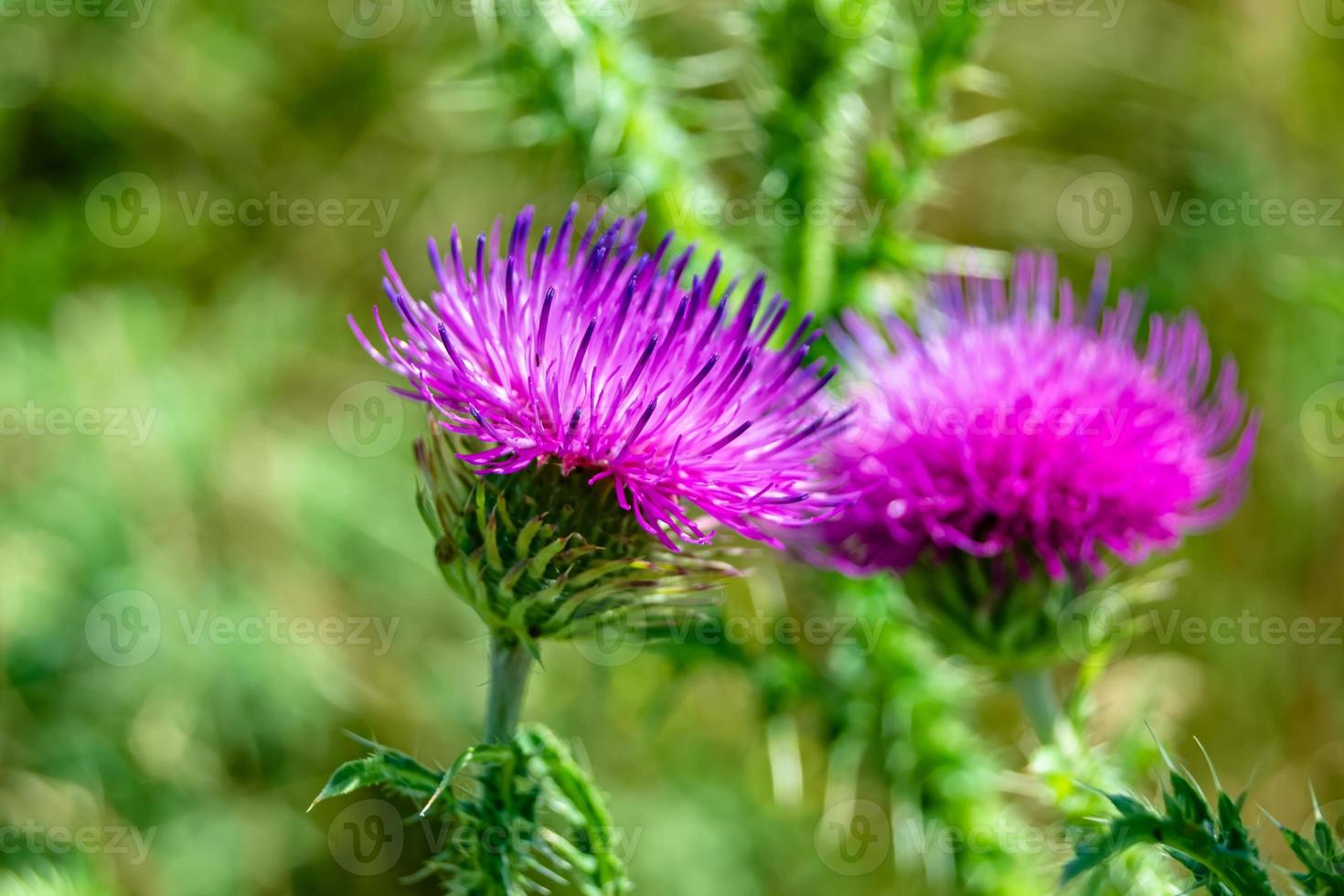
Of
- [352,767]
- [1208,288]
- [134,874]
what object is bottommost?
[134,874]

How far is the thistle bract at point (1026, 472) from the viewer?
108 inches

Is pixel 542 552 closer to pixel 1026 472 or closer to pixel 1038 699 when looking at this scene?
pixel 1026 472

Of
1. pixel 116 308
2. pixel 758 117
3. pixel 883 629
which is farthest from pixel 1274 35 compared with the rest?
pixel 116 308

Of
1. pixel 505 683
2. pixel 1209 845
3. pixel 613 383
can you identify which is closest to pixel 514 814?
pixel 505 683

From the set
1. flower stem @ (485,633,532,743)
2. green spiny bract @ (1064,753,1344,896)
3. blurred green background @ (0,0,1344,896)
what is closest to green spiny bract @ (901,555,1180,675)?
blurred green background @ (0,0,1344,896)

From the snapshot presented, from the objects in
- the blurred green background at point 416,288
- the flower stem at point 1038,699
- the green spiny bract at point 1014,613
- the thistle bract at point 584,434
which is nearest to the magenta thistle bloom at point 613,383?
the thistle bract at point 584,434

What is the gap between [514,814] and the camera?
6.98ft

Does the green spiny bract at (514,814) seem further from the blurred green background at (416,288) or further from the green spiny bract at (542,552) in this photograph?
the blurred green background at (416,288)

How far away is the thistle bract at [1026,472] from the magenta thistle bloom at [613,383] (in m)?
0.55

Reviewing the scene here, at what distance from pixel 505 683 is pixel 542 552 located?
0.36m

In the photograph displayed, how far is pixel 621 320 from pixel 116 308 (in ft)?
10.6

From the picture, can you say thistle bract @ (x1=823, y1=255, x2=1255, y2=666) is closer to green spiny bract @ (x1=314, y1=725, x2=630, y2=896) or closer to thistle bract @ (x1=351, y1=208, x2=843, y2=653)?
thistle bract @ (x1=351, y1=208, x2=843, y2=653)

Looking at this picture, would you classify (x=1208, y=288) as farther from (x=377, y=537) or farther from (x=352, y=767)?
(x=352, y=767)

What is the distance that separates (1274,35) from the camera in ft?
17.1
